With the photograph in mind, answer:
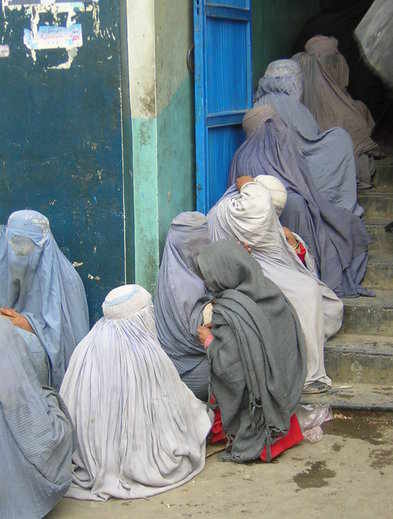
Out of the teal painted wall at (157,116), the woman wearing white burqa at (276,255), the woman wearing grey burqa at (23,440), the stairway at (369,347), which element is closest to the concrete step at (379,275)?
the stairway at (369,347)

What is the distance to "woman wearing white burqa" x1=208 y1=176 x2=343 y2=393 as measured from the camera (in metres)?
5.15

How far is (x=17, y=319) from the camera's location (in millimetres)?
4656

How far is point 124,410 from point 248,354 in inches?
26.3

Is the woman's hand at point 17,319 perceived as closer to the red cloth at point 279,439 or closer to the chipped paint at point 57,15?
the red cloth at point 279,439

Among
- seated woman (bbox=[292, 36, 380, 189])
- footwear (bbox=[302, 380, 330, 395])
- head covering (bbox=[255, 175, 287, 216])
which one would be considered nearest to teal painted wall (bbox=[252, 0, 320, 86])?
seated woman (bbox=[292, 36, 380, 189])

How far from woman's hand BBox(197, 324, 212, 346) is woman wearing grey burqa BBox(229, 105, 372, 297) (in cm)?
134

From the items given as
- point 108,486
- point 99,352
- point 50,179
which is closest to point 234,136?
point 50,179

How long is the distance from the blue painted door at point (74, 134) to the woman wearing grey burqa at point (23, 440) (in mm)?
1375

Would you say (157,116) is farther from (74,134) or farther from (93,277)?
(93,277)

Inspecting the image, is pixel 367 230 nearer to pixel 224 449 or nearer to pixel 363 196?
pixel 363 196

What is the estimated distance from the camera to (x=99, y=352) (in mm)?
4297

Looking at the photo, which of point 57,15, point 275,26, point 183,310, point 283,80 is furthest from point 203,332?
point 275,26

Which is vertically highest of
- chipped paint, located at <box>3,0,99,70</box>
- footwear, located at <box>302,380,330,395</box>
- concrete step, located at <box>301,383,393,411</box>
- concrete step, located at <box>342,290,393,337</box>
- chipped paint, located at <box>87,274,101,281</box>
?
chipped paint, located at <box>3,0,99,70</box>

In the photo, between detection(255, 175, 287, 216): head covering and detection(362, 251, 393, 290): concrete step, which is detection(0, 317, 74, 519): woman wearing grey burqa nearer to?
detection(255, 175, 287, 216): head covering
